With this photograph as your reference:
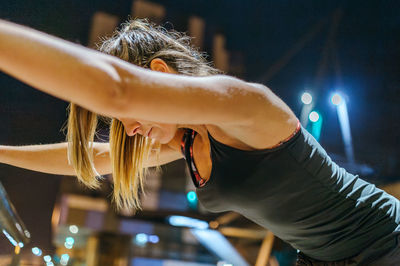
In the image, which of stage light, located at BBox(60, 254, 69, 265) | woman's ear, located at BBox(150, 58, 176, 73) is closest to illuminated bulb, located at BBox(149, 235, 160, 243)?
stage light, located at BBox(60, 254, 69, 265)

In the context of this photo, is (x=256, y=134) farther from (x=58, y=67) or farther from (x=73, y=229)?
(x=73, y=229)

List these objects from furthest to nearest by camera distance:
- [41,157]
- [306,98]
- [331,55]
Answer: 1. [331,55]
2. [306,98]
3. [41,157]

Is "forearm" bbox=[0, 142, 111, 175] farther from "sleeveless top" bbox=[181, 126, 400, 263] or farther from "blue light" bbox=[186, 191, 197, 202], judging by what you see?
"blue light" bbox=[186, 191, 197, 202]

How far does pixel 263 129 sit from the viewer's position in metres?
0.57

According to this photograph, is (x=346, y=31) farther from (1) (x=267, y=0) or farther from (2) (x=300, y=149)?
(2) (x=300, y=149)

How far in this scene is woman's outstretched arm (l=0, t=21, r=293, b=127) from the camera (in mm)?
375

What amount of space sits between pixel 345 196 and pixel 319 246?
113mm

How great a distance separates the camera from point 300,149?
622mm

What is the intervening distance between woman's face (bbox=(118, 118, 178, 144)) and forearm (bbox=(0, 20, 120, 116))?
0.25 m

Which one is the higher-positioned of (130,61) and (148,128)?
(130,61)

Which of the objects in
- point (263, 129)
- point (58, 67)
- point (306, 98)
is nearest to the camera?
point (58, 67)

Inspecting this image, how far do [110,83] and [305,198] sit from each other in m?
0.40

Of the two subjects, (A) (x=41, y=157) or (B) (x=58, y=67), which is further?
(A) (x=41, y=157)

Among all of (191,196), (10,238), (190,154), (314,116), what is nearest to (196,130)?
(190,154)
